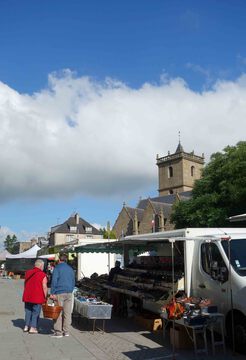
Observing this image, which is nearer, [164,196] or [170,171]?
[164,196]

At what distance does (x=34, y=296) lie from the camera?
34.8ft

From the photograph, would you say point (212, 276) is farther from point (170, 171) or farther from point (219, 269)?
point (170, 171)

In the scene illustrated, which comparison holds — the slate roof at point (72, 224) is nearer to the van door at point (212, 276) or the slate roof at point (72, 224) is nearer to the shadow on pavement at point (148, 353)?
the van door at point (212, 276)

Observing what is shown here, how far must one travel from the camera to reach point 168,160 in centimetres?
10306

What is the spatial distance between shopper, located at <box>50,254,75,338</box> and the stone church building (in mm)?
67323

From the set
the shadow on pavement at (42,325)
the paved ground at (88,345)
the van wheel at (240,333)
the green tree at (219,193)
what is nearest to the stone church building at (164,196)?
the green tree at (219,193)

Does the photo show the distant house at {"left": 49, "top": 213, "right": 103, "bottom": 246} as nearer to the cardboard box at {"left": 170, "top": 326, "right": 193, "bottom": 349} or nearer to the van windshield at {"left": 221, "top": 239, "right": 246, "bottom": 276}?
the van windshield at {"left": 221, "top": 239, "right": 246, "bottom": 276}

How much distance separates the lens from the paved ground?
8.27 meters

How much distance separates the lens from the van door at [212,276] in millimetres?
9078

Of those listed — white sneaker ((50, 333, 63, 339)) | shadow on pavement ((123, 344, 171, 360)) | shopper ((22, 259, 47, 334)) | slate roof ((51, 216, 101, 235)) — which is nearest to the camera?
shadow on pavement ((123, 344, 171, 360))

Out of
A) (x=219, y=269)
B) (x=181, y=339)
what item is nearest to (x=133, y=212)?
(x=219, y=269)

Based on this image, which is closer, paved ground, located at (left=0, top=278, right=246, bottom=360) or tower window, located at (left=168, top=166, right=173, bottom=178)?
paved ground, located at (left=0, top=278, right=246, bottom=360)

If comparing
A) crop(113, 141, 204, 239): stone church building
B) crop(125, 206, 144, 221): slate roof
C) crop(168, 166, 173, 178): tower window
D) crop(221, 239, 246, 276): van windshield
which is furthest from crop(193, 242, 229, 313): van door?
crop(168, 166, 173, 178): tower window

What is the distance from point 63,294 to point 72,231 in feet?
289
